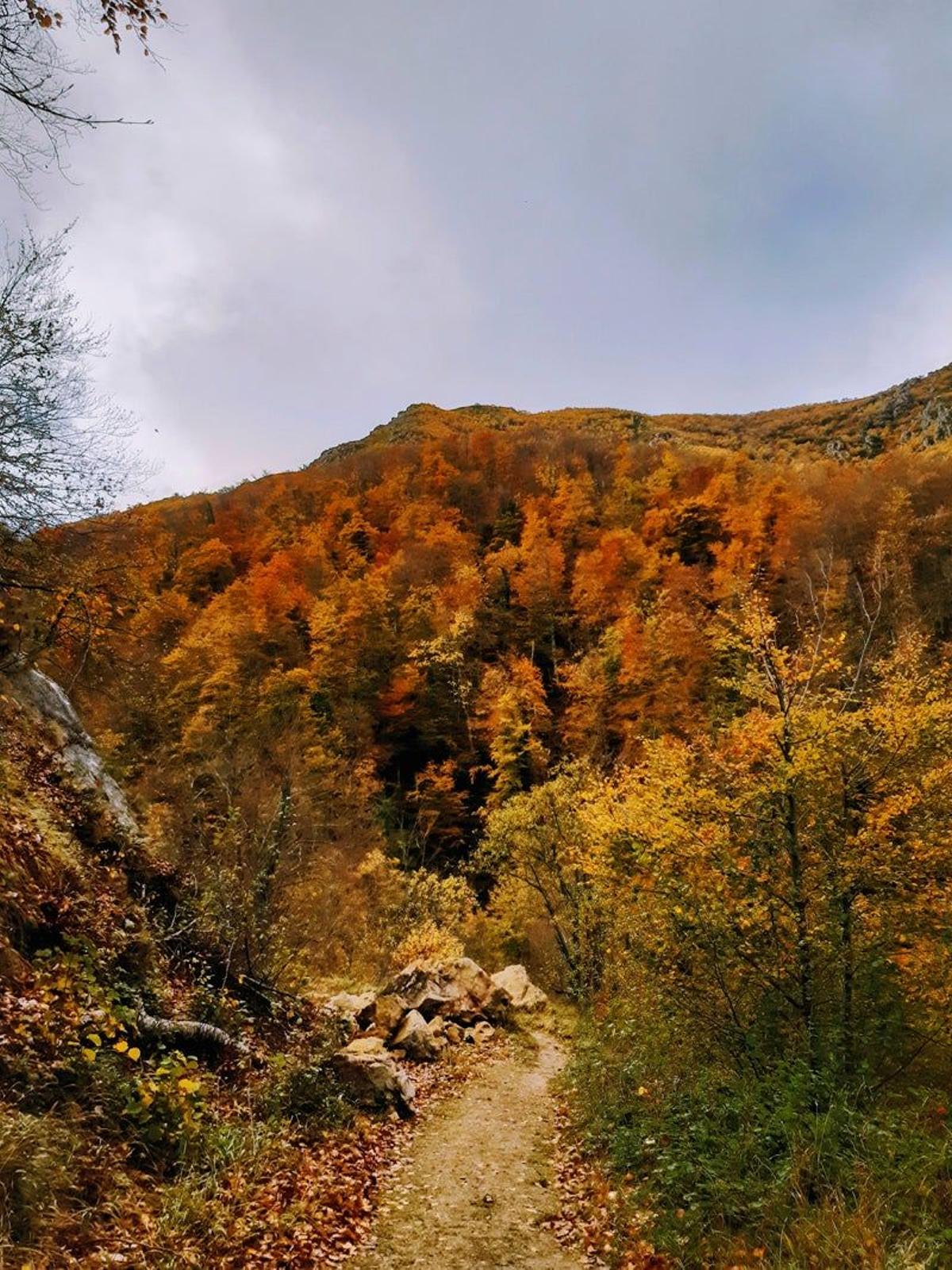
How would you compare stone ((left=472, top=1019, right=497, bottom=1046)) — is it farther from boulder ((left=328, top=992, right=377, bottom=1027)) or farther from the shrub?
the shrub

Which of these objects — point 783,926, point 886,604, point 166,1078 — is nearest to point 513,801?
point 783,926

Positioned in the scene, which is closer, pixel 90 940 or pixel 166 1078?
pixel 166 1078

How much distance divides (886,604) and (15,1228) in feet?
128

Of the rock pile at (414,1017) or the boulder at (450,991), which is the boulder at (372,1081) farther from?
the boulder at (450,991)

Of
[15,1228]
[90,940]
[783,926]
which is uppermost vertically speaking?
[90,940]

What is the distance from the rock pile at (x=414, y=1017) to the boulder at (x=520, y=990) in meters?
0.02

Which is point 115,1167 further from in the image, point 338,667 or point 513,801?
point 338,667

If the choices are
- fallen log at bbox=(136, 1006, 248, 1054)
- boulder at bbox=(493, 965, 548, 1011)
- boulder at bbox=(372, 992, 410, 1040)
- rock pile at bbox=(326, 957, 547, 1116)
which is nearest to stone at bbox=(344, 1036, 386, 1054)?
rock pile at bbox=(326, 957, 547, 1116)

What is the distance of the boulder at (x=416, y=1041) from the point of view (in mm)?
12695

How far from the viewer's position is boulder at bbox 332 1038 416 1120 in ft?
29.3

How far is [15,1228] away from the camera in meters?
3.79

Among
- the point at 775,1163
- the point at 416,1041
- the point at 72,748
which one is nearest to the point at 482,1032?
the point at 416,1041

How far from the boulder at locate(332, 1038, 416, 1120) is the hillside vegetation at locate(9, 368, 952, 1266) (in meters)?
1.79

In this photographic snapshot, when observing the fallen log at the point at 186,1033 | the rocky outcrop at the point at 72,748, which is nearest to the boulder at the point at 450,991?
the fallen log at the point at 186,1033
